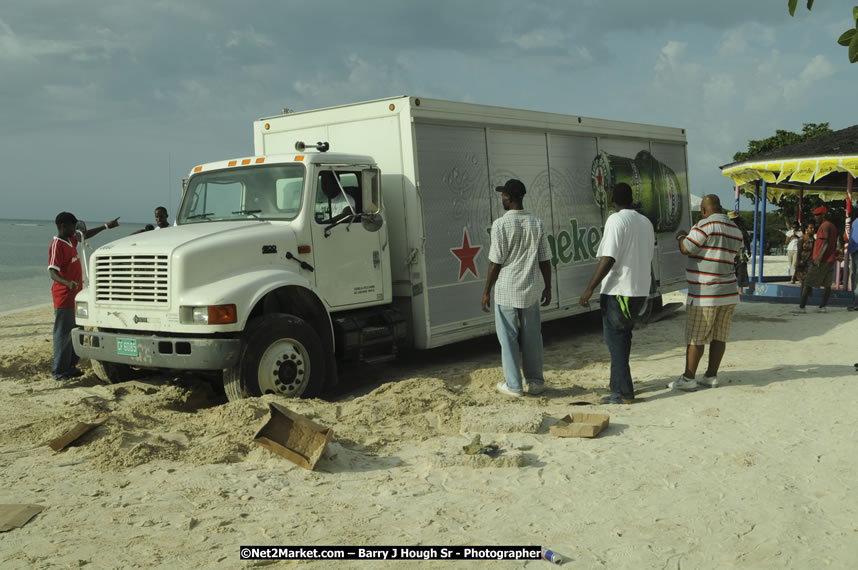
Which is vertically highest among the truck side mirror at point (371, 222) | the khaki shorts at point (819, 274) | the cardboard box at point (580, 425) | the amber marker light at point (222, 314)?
the truck side mirror at point (371, 222)

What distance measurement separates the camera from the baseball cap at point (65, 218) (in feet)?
27.9

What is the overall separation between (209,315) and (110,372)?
2163 millimetres

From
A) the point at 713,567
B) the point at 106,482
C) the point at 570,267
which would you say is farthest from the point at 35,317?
the point at 713,567

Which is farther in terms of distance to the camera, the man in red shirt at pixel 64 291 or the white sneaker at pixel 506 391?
the man in red shirt at pixel 64 291

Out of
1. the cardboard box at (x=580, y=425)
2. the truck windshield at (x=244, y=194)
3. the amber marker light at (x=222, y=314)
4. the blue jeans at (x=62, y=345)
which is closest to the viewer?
the cardboard box at (x=580, y=425)

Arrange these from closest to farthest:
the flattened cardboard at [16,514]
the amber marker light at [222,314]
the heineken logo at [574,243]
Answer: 1. the flattened cardboard at [16,514]
2. the amber marker light at [222,314]
3. the heineken logo at [574,243]

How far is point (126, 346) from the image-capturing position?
692 centimetres

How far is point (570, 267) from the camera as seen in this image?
1066 cm

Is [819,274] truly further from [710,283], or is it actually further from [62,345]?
[62,345]

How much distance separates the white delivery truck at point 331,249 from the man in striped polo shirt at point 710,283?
2.62 meters

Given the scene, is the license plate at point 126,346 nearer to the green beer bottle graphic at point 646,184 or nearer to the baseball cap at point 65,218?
the baseball cap at point 65,218

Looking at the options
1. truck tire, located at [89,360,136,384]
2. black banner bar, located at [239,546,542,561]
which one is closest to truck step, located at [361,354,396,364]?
truck tire, located at [89,360,136,384]

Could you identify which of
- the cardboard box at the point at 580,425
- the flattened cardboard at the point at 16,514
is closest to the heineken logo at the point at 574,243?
the cardboard box at the point at 580,425

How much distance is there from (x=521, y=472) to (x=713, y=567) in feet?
5.24
